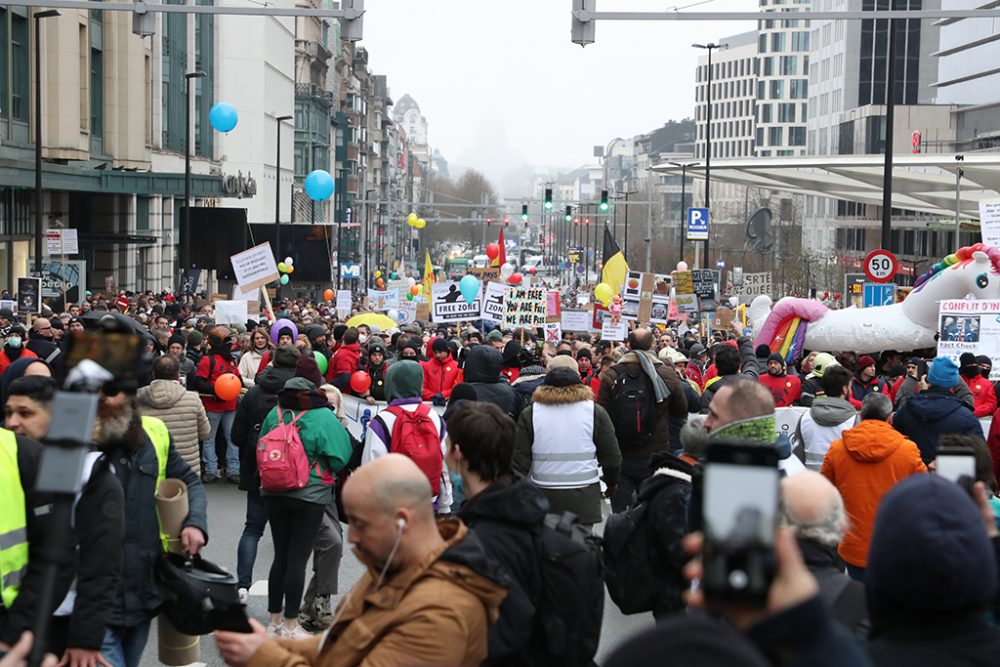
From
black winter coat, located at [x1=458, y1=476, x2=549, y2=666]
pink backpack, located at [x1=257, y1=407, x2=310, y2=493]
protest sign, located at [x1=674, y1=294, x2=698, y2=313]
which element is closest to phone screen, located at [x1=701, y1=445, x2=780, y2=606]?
black winter coat, located at [x1=458, y1=476, x2=549, y2=666]

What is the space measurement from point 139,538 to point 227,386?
24.9 ft

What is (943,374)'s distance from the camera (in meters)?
9.84

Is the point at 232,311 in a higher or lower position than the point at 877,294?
lower

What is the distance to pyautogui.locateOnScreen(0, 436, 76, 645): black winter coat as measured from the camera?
16.1 feet

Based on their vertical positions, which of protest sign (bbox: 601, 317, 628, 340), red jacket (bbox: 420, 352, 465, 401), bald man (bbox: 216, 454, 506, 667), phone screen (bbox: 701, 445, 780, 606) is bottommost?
protest sign (bbox: 601, 317, 628, 340)

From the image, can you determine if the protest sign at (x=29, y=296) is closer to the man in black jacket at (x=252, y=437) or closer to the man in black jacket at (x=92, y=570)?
the man in black jacket at (x=252, y=437)

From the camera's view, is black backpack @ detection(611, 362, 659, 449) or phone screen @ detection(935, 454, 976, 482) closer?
phone screen @ detection(935, 454, 976, 482)

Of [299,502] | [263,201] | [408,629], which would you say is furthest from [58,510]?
[263,201]

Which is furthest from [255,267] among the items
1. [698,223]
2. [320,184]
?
[698,223]

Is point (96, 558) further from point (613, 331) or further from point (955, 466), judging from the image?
point (613, 331)

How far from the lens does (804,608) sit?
2.46 meters

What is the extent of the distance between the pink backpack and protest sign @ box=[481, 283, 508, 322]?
49.3 feet

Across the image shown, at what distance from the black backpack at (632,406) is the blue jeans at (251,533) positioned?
2.34 m

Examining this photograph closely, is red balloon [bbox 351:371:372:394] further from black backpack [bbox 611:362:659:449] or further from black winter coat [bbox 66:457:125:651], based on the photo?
black winter coat [bbox 66:457:125:651]
